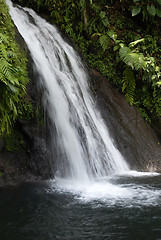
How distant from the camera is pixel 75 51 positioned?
8.06 meters

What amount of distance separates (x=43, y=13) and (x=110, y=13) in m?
2.24

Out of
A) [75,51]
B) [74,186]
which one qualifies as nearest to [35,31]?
[75,51]

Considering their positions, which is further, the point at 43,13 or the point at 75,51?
the point at 43,13

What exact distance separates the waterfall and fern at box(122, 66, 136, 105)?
1.20m

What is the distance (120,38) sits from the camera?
8711 millimetres

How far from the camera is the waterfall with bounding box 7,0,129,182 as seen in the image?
544cm

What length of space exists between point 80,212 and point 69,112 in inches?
104

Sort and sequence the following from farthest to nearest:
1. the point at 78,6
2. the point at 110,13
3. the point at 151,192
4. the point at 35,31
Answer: the point at 110,13 < the point at 78,6 < the point at 35,31 < the point at 151,192

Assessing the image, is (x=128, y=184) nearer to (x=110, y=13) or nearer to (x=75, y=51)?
(x=75, y=51)

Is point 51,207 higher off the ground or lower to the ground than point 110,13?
lower

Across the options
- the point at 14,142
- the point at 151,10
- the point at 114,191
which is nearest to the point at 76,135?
the point at 14,142

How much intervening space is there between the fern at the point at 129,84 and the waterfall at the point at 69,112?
120 centimetres

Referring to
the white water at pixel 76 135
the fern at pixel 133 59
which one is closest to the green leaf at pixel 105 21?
the fern at pixel 133 59

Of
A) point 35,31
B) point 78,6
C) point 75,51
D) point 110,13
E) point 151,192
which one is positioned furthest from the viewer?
point 110,13
